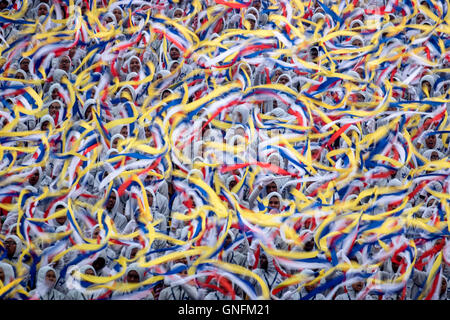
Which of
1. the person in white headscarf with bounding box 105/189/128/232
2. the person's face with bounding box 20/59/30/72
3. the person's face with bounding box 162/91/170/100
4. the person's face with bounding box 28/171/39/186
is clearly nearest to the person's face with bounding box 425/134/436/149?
the person's face with bounding box 162/91/170/100

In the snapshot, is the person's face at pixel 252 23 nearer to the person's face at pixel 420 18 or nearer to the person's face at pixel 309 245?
the person's face at pixel 420 18

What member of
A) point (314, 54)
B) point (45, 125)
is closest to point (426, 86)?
point (314, 54)

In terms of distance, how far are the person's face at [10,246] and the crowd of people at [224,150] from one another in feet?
0.09

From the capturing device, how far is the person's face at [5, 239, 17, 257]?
15.8 ft

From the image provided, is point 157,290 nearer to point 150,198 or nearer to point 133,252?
point 133,252

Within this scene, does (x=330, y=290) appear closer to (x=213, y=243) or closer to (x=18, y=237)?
(x=213, y=243)

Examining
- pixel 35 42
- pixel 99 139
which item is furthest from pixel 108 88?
pixel 35 42

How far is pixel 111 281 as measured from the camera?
4664 mm

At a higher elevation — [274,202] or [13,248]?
[274,202]

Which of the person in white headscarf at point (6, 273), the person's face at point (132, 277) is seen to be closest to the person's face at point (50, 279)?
the person in white headscarf at point (6, 273)

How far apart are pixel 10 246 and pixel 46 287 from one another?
0.50m

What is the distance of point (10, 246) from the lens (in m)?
4.81
